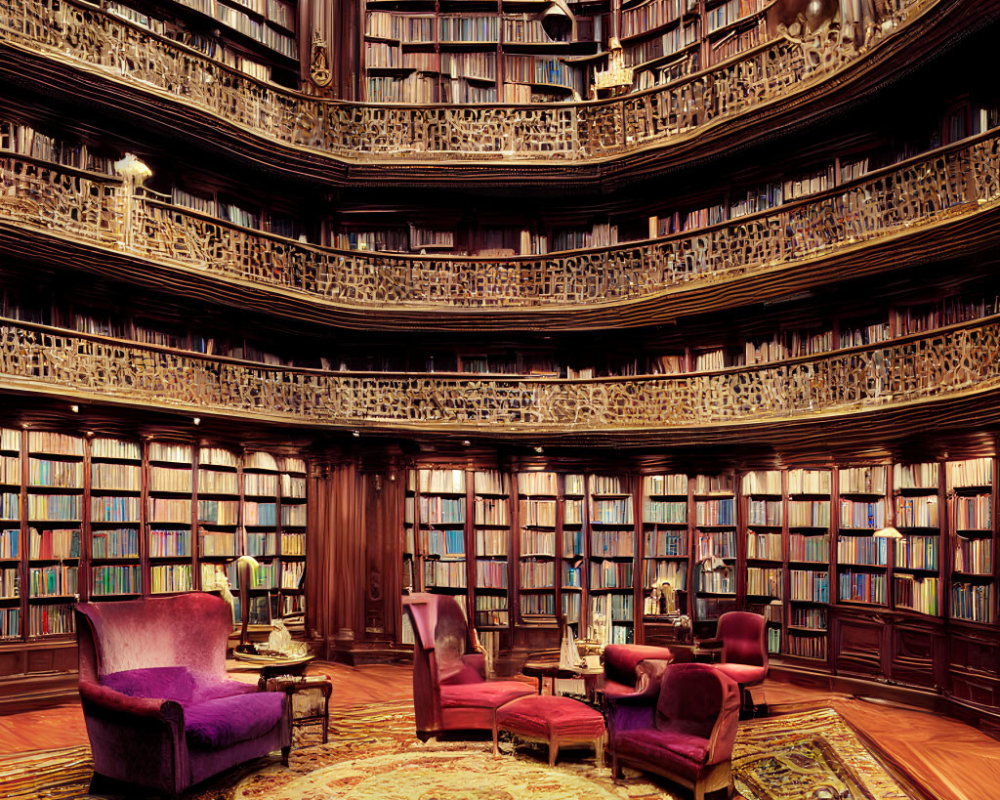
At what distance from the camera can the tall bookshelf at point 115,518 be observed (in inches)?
379

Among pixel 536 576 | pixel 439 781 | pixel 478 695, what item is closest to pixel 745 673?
pixel 478 695

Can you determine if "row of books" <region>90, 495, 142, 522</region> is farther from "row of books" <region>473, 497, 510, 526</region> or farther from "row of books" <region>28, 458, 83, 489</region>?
"row of books" <region>473, 497, 510, 526</region>

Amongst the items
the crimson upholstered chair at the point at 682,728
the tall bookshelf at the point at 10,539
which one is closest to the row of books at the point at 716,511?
the crimson upholstered chair at the point at 682,728

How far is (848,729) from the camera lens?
743cm

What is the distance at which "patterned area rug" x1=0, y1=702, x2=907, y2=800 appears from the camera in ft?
18.8

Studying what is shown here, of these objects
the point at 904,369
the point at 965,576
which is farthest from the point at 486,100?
the point at 965,576

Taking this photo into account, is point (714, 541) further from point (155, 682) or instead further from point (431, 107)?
point (155, 682)

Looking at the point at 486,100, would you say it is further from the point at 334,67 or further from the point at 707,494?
the point at 707,494

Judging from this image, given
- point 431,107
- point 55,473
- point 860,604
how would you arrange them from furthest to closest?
point 431,107 < point 860,604 < point 55,473

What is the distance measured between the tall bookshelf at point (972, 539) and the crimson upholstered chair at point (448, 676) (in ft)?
13.7

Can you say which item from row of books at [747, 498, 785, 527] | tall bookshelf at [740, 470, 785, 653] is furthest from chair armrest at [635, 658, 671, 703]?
row of books at [747, 498, 785, 527]

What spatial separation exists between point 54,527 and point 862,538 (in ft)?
27.2

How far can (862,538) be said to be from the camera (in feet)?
31.9

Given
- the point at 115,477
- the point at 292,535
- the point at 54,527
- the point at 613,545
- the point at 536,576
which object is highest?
the point at 115,477
